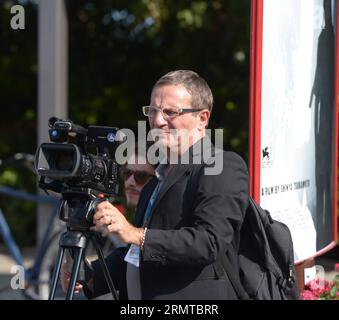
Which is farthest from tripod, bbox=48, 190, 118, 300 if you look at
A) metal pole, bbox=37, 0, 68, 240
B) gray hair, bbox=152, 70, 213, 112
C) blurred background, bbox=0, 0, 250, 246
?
blurred background, bbox=0, 0, 250, 246

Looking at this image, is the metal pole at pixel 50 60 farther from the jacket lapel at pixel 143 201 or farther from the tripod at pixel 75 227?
the tripod at pixel 75 227

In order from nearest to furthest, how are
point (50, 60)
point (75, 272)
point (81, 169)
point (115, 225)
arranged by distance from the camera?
point (115, 225) < point (81, 169) < point (75, 272) < point (50, 60)

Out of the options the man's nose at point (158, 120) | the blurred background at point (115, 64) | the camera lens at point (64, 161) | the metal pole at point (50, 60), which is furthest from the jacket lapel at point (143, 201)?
the blurred background at point (115, 64)

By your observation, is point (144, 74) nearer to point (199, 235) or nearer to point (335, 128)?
point (335, 128)

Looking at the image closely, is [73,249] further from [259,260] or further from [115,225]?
[259,260]

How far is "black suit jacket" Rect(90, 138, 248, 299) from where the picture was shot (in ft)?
6.54

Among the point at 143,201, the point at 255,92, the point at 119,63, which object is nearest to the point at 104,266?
the point at 143,201

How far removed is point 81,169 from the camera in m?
2.04

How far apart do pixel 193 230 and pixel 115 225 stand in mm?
237

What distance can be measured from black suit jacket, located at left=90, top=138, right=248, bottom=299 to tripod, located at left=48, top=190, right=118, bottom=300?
0.66 ft

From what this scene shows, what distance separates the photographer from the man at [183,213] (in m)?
1.99

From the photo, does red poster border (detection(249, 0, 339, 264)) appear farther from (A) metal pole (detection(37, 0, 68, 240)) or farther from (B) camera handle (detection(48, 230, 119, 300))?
(A) metal pole (detection(37, 0, 68, 240))

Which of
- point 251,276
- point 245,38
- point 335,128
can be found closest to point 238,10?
point 245,38
